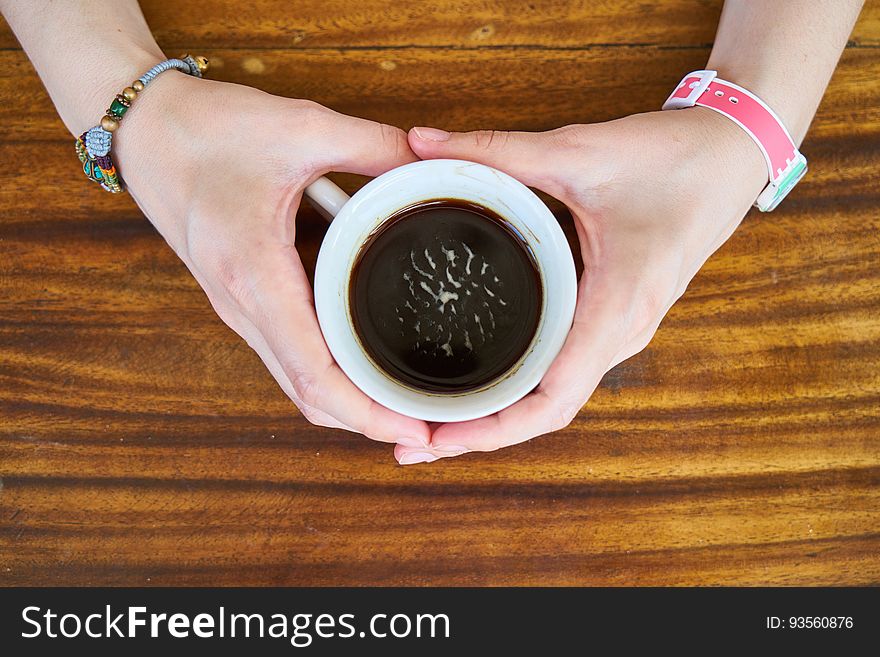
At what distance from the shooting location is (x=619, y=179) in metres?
0.82

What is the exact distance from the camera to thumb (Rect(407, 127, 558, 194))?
792 mm

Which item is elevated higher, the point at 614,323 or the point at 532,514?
the point at 614,323

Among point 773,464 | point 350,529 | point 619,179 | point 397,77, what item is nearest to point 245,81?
point 397,77

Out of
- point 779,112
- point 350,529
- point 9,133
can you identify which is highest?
point 9,133

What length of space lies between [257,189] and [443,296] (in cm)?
25

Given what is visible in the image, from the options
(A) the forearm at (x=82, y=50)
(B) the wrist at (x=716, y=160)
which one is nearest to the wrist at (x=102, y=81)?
(A) the forearm at (x=82, y=50)

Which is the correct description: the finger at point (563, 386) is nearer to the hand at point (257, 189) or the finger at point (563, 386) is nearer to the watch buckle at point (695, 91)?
the hand at point (257, 189)

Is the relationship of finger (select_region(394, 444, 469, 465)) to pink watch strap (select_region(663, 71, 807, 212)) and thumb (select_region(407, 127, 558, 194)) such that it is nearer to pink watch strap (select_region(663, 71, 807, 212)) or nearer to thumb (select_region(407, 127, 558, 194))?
thumb (select_region(407, 127, 558, 194))

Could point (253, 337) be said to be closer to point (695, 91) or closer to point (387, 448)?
point (387, 448)

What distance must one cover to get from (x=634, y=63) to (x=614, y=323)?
1.47 feet

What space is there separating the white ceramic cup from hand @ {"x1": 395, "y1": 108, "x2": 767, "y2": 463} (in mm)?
34

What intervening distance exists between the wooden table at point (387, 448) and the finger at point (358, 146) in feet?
0.60

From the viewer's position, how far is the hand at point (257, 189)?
30.0 inches

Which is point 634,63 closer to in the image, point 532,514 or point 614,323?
point 614,323
